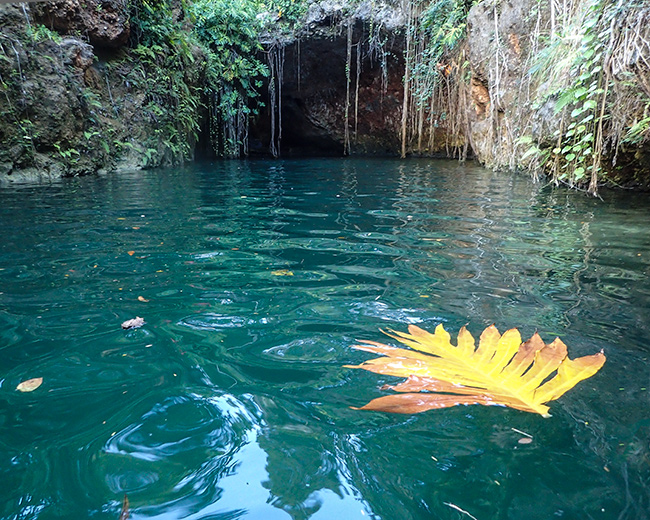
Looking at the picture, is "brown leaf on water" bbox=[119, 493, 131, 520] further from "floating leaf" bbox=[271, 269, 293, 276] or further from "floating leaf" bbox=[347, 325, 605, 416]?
"floating leaf" bbox=[271, 269, 293, 276]

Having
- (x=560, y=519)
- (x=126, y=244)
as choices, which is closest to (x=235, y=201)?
(x=126, y=244)

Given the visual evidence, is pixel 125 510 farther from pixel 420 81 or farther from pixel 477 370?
pixel 420 81

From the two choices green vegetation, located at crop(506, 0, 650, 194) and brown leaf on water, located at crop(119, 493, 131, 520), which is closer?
brown leaf on water, located at crop(119, 493, 131, 520)

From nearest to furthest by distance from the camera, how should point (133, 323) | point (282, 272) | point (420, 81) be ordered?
point (133, 323), point (282, 272), point (420, 81)

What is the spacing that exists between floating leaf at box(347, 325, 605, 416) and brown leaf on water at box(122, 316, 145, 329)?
2.68ft

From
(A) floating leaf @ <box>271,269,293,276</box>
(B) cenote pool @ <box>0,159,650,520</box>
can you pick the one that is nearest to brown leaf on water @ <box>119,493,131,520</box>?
(B) cenote pool @ <box>0,159,650,520</box>

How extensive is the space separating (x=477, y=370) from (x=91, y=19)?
946cm

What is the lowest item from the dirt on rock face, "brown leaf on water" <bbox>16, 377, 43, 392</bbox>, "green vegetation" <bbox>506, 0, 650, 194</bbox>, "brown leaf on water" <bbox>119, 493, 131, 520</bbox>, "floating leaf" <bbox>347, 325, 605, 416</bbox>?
"brown leaf on water" <bbox>119, 493, 131, 520</bbox>

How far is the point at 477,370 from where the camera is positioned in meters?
1.13

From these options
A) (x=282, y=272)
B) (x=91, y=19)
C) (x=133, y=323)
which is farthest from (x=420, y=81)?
(x=133, y=323)

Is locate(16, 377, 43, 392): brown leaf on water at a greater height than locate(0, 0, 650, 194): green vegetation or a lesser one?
lesser

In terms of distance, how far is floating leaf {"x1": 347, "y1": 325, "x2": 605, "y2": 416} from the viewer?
40.1 inches

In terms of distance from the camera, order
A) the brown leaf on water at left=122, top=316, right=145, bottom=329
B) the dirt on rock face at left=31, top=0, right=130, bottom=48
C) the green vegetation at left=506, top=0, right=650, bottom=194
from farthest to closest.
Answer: the dirt on rock face at left=31, top=0, right=130, bottom=48 → the green vegetation at left=506, top=0, right=650, bottom=194 → the brown leaf on water at left=122, top=316, right=145, bottom=329

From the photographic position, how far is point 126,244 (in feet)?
8.75
